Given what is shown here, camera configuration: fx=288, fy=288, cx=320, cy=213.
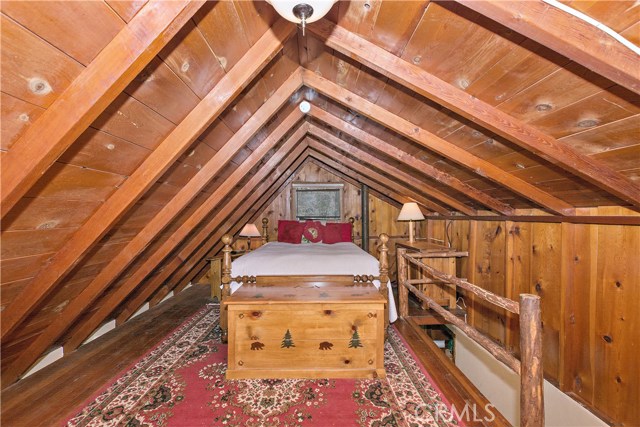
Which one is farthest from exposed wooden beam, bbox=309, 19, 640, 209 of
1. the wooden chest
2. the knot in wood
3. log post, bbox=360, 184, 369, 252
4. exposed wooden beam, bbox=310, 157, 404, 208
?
log post, bbox=360, 184, 369, 252

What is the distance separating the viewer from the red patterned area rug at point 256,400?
161 centimetres

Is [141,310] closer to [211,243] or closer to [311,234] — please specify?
[211,243]

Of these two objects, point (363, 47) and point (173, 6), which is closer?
point (173, 6)

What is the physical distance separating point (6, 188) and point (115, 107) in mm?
477

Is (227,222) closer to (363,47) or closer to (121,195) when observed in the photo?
(121,195)

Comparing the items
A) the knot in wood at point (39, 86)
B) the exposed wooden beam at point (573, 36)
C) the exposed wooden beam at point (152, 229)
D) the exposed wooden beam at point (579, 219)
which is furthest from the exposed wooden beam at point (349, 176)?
the knot in wood at point (39, 86)

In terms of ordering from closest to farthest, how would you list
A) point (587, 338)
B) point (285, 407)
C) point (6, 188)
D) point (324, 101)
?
point (6, 188) → point (285, 407) → point (587, 338) → point (324, 101)

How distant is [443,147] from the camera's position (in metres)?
2.08

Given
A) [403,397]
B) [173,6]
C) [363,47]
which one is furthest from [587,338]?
[173,6]

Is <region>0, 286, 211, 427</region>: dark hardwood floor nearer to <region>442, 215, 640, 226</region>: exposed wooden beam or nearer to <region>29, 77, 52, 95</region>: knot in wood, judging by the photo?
<region>29, 77, 52, 95</region>: knot in wood

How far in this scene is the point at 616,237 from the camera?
5.65ft

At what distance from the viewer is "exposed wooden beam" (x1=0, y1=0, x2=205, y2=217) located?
0.97 metres

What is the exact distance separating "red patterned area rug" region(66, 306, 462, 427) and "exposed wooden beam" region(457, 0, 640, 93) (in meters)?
1.73

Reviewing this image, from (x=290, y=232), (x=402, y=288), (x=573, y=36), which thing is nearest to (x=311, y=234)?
(x=290, y=232)
